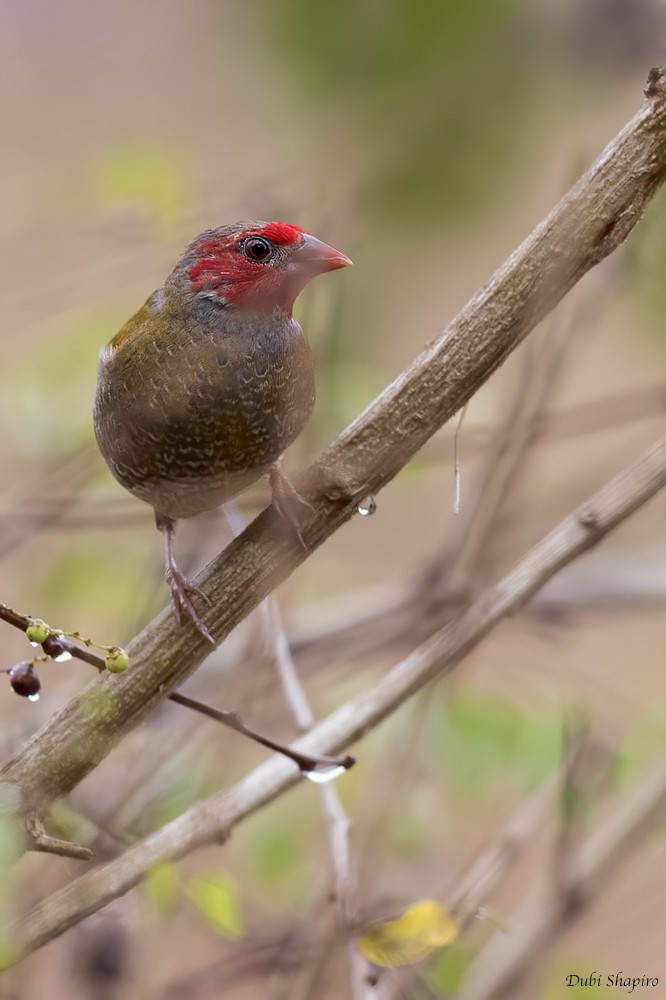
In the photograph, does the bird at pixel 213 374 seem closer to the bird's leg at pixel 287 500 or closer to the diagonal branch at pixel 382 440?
the bird's leg at pixel 287 500

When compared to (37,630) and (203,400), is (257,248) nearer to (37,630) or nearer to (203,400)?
(203,400)

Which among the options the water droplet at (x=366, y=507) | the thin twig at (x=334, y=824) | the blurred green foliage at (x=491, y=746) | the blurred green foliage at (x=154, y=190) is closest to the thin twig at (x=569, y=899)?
the blurred green foliage at (x=491, y=746)

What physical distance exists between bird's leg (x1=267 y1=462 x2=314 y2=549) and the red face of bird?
1.73 ft

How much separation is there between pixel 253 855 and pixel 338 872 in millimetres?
853

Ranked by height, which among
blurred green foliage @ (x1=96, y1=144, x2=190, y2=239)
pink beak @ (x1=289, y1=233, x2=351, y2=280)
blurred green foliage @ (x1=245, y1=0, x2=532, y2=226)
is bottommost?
blurred green foliage @ (x1=245, y1=0, x2=532, y2=226)

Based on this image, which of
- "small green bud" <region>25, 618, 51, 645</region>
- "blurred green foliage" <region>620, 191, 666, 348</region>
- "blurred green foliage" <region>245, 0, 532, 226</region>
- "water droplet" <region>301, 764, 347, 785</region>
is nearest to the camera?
"blurred green foliage" <region>245, 0, 532, 226</region>

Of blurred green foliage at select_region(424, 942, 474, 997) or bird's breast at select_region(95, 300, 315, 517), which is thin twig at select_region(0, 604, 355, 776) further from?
blurred green foliage at select_region(424, 942, 474, 997)

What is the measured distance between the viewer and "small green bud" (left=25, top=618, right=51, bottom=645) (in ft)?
4.79

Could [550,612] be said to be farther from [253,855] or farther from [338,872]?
[338,872]

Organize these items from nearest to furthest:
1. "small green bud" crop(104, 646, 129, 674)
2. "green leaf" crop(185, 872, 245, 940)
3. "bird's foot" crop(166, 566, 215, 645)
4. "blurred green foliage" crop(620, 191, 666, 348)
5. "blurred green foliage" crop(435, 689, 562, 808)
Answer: "blurred green foliage" crop(620, 191, 666, 348)
"small green bud" crop(104, 646, 129, 674)
"bird's foot" crop(166, 566, 215, 645)
"green leaf" crop(185, 872, 245, 940)
"blurred green foliage" crop(435, 689, 562, 808)

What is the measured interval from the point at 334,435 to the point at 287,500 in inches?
45.3

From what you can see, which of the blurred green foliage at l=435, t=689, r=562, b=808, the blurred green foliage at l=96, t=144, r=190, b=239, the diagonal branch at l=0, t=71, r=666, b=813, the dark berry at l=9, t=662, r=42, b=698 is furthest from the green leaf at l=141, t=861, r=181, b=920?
the blurred green foliage at l=96, t=144, r=190, b=239

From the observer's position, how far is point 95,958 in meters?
2.92

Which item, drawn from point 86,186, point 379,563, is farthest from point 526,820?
→ point 86,186
